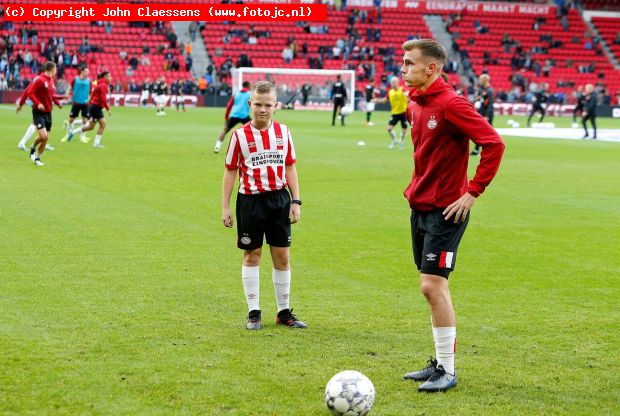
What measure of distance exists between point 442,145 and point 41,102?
50.8ft

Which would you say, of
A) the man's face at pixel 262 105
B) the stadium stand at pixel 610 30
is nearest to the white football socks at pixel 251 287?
the man's face at pixel 262 105

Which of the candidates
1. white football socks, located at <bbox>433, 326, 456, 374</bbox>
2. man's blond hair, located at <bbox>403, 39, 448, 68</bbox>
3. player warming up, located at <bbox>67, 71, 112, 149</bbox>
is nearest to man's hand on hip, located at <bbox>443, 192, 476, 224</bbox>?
white football socks, located at <bbox>433, 326, 456, 374</bbox>

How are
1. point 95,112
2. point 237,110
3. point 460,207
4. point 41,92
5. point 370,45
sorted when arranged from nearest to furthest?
1. point 460,207
2. point 41,92
3. point 237,110
4. point 95,112
5. point 370,45

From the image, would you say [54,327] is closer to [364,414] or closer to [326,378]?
[326,378]

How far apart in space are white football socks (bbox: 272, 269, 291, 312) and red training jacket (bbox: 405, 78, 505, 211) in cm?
185

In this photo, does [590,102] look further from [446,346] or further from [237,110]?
[446,346]

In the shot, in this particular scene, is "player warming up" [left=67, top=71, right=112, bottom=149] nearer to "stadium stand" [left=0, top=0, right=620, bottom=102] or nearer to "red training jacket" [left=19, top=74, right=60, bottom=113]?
"red training jacket" [left=19, top=74, right=60, bottom=113]

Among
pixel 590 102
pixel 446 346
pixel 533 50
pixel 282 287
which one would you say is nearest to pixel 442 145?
pixel 446 346

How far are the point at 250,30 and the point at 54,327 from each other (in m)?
56.8

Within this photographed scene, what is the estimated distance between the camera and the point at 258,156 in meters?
7.42

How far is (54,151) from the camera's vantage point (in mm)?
23172

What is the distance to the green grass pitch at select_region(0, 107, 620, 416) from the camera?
5758 mm

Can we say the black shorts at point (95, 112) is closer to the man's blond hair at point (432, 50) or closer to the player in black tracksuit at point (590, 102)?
the player in black tracksuit at point (590, 102)

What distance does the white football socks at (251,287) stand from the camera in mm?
7441
